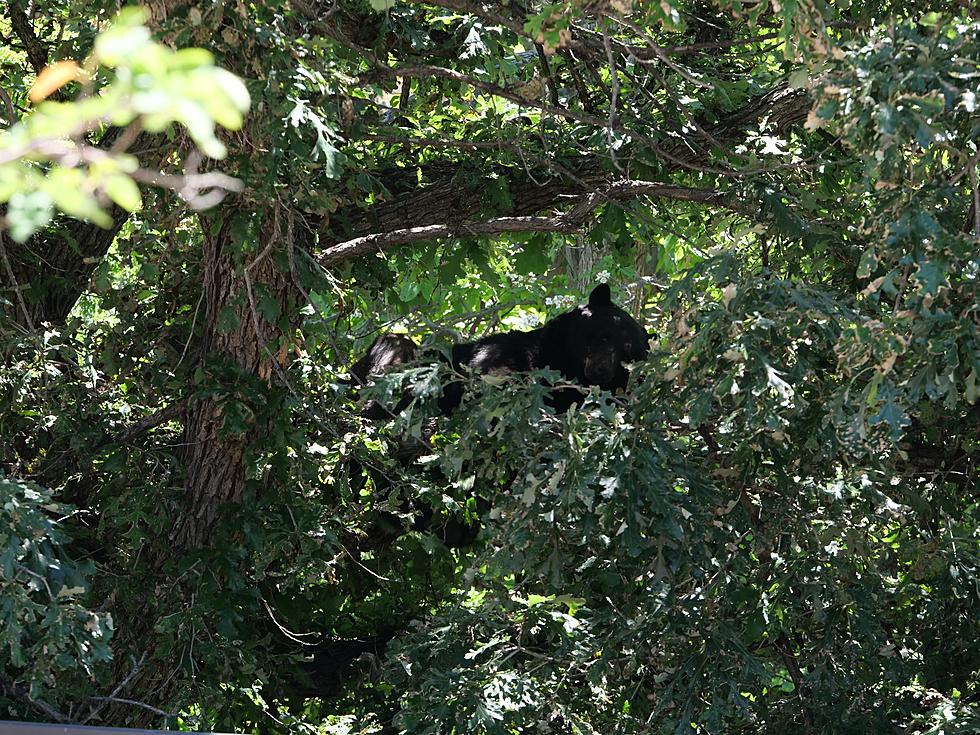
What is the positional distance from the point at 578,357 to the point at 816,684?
193cm

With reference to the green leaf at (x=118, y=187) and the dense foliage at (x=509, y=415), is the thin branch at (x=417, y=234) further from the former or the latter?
the green leaf at (x=118, y=187)

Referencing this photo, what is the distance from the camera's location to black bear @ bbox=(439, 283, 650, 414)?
5.23 meters

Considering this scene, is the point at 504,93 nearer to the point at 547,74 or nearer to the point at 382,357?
the point at 547,74

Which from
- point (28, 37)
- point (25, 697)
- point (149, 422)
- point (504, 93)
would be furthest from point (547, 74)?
point (25, 697)

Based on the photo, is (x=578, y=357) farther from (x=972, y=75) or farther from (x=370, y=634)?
(x=972, y=75)

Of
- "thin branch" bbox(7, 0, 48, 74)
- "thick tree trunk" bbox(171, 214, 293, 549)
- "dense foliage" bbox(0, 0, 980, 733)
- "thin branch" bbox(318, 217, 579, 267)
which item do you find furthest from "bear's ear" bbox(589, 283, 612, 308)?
"thin branch" bbox(7, 0, 48, 74)

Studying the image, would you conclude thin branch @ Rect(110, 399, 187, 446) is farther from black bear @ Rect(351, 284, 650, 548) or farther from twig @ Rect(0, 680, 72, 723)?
twig @ Rect(0, 680, 72, 723)

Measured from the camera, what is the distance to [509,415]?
3508mm

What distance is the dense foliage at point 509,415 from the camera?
321cm

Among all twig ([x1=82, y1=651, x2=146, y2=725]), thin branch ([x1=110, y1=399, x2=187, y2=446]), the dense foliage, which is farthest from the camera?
thin branch ([x1=110, y1=399, x2=187, y2=446])

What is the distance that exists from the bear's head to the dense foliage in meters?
0.39

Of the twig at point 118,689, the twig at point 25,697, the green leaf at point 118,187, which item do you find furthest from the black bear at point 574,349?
the green leaf at point 118,187

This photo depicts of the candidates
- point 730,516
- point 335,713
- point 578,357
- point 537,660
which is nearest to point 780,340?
point 730,516

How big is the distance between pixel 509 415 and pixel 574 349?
1840mm
